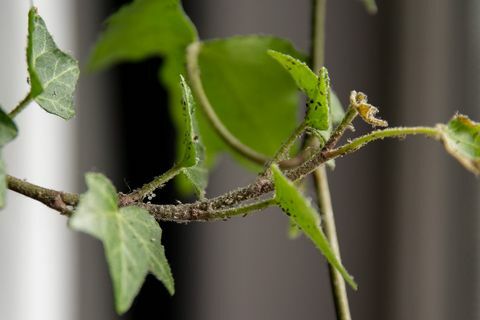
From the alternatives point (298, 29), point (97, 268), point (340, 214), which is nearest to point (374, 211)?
point (340, 214)

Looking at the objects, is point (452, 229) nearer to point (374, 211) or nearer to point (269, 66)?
point (374, 211)

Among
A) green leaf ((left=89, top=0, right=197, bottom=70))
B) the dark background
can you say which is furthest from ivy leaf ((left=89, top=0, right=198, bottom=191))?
the dark background

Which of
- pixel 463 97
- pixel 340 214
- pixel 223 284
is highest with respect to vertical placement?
A: pixel 463 97

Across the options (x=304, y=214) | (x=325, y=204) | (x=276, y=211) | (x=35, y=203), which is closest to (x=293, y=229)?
(x=325, y=204)

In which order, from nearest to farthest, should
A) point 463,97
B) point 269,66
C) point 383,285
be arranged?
point 269,66
point 463,97
point 383,285

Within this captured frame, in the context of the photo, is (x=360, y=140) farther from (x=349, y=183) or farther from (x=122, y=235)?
(x=349, y=183)

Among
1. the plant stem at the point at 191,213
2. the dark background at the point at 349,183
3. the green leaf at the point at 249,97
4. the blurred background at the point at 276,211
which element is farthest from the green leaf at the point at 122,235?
the dark background at the point at 349,183

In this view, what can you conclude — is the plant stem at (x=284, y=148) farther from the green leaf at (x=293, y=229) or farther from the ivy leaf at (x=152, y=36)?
the ivy leaf at (x=152, y=36)

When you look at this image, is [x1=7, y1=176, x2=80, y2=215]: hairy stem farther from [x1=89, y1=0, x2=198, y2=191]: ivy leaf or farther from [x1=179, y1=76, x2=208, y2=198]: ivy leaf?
[x1=89, y1=0, x2=198, y2=191]: ivy leaf
